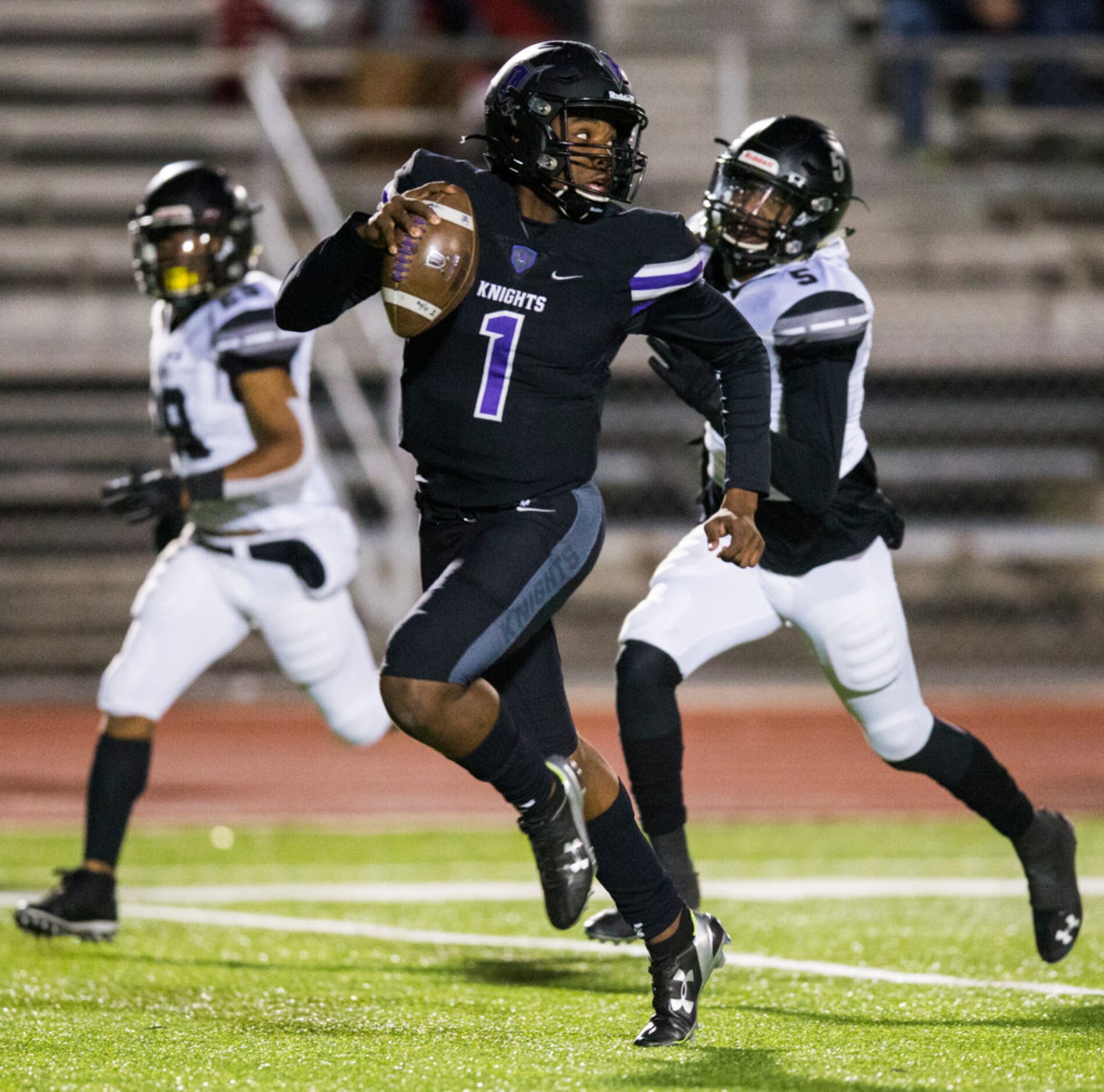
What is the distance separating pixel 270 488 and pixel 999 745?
4.53 metres

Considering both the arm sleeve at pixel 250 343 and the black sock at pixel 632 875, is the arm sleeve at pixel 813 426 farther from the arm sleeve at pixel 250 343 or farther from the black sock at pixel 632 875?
the arm sleeve at pixel 250 343

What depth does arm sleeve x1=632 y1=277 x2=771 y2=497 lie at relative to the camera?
329cm

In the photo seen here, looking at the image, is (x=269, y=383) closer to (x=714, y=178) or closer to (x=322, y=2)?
(x=714, y=178)

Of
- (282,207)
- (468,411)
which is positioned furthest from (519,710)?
(282,207)

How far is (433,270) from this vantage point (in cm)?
306

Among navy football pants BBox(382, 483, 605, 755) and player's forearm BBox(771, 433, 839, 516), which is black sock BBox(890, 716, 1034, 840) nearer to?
player's forearm BBox(771, 433, 839, 516)

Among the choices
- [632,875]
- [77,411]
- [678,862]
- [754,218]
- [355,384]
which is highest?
[754,218]

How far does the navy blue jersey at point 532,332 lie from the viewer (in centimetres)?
321

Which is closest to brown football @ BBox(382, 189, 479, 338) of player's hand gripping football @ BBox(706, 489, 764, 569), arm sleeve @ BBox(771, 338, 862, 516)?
player's hand gripping football @ BBox(706, 489, 764, 569)

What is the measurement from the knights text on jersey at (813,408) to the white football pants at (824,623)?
2.1 inches

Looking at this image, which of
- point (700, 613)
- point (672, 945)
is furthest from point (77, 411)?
point (672, 945)

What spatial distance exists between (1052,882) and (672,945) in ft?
4.10

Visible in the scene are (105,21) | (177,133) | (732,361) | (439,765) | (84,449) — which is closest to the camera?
(732,361)

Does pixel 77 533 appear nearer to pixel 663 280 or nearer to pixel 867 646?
pixel 867 646
